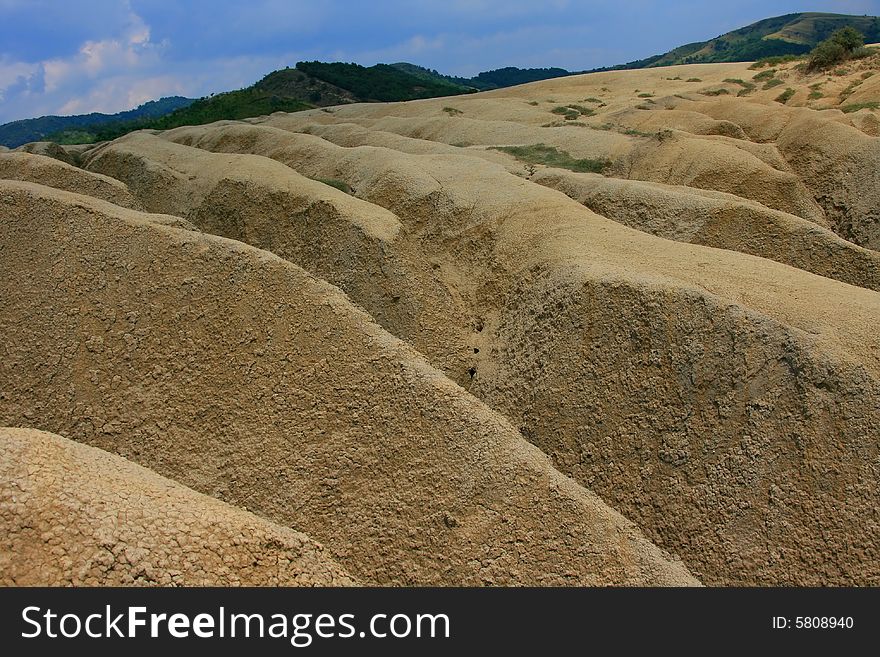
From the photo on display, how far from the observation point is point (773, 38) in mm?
95750

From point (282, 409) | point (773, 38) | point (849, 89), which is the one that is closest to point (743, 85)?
point (849, 89)

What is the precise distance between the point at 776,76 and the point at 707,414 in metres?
30.4

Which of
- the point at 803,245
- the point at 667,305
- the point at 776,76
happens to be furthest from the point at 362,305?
the point at 776,76

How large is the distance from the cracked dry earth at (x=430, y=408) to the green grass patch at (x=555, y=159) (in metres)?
7.17

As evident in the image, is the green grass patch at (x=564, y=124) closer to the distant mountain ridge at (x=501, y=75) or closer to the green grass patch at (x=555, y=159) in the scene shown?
the green grass patch at (x=555, y=159)

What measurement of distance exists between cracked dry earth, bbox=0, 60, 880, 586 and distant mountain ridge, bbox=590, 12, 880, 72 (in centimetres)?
8627

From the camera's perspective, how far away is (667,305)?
896 cm

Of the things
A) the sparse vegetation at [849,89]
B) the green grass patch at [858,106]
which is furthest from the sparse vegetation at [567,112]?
the sparse vegetation at [849,89]

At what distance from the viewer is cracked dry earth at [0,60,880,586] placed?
221 inches

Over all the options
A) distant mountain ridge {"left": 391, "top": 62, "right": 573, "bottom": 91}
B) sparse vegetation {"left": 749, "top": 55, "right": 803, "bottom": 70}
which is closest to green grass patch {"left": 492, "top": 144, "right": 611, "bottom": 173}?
sparse vegetation {"left": 749, "top": 55, "right": 803, "bottom": 70}

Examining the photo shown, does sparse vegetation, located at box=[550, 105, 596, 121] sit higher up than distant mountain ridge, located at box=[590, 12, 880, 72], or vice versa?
distant mountain ridge, located at box=[590, 12, 880, 72]

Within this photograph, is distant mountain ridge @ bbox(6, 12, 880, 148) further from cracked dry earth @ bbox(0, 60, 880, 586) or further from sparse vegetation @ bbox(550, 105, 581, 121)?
cracked dry earth @ bbox(0, 60, 880, 586)

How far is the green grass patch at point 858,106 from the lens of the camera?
23.6 metres

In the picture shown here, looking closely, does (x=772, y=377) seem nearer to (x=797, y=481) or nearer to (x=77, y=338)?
(x=797, y=481)
